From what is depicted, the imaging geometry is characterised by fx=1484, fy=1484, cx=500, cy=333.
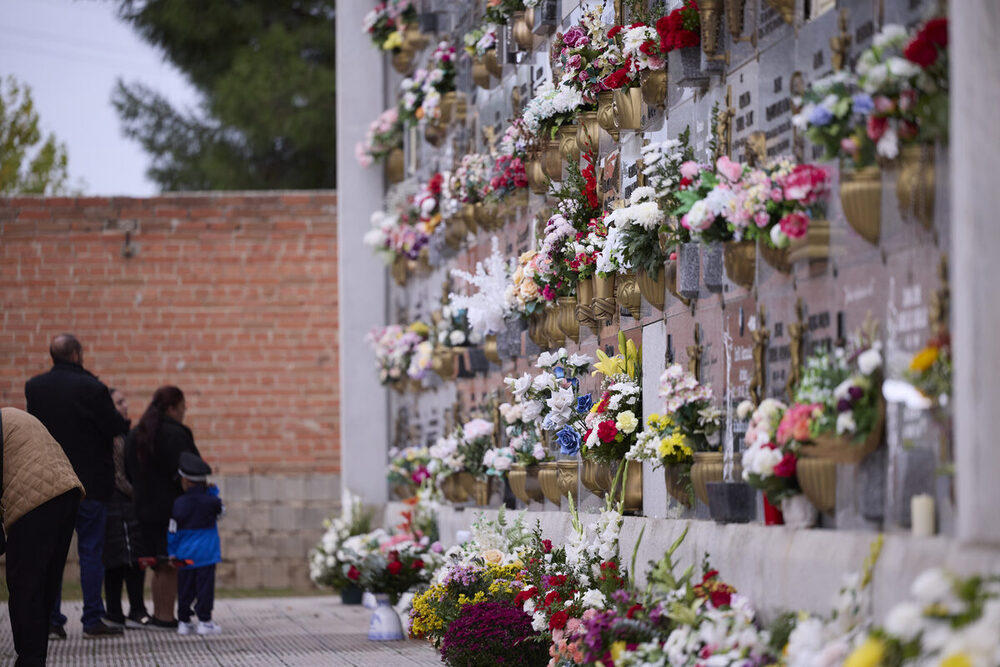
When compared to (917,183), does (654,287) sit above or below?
below

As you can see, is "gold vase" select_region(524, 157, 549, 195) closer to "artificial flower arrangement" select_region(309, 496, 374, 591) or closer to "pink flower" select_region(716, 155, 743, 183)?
"pink flower" select_region(716, 155, 743, 183)

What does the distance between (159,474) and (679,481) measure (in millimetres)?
4575

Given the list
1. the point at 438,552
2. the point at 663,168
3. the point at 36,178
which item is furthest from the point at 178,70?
the point at 663,168

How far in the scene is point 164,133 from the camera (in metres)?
20.8

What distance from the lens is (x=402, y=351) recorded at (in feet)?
38.9

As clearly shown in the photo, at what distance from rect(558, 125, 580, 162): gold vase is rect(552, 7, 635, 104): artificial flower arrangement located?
1.03 ft

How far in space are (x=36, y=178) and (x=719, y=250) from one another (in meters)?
19.1

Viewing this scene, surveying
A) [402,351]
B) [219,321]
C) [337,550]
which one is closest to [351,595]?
[337,550]

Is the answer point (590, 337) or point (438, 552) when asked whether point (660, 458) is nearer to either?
point (590, 337)

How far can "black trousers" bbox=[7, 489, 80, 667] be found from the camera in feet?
21.5

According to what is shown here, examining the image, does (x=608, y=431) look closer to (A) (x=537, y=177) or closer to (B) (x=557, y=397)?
(B) (x=557, y=397)

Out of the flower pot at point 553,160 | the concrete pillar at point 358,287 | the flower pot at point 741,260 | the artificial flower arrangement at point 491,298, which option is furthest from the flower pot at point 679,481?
the concrete pillar at point 358,287

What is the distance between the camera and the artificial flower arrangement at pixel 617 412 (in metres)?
6.55

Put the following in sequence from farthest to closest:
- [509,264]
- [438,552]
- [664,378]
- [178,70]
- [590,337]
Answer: [178,70] < [438,552] < [509,264] < [590,337] < [664,378]
